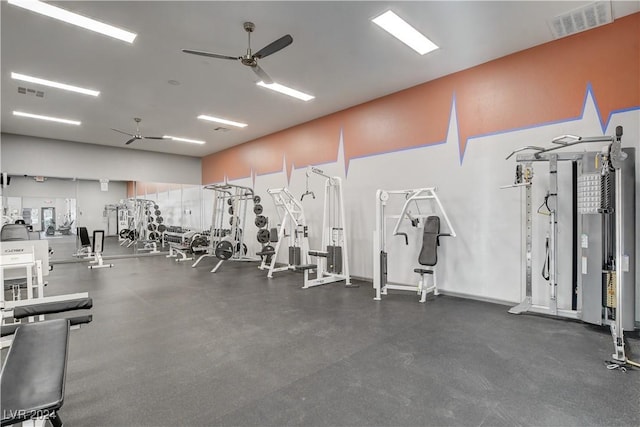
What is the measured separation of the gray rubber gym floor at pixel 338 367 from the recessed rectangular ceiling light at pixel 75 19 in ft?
11.1

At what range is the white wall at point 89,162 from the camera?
25.7 ft

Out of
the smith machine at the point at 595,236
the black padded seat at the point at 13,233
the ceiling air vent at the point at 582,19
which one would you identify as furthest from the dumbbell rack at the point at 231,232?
the ceiling air vent at the point at 582,19

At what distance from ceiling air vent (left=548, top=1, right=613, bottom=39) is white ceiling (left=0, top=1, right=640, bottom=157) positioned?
0.09 m

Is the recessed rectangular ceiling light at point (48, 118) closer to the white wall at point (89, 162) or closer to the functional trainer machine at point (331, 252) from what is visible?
the white wall at point (89, 162)

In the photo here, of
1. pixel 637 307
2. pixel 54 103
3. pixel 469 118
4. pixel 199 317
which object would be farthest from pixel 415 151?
pixel 54 103

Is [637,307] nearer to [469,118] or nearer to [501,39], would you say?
[469,118]

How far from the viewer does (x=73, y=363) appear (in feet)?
8.46

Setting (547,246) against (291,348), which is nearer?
(291,348)

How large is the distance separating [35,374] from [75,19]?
3.70 meters

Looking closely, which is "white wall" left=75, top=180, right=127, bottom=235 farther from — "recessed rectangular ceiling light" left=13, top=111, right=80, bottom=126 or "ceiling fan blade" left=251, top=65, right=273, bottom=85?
"ceiling fan blade" left=251, top=65, right=273, bottom=85

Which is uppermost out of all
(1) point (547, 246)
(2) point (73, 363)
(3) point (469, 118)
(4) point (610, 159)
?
(3) point (469, 118)

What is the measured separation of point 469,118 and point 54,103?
23.9 ft

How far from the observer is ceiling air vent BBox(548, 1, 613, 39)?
3.27m

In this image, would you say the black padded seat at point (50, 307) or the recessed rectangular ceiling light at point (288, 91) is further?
the recessed rectangular ceiling light at point (288, 91)
